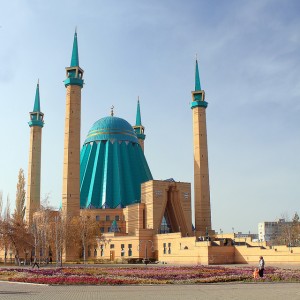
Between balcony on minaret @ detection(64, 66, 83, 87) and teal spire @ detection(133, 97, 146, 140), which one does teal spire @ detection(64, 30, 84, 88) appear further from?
teal spire @ detection(133, 97, 146, 140)

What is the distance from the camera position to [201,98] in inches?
2395

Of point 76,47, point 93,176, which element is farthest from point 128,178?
point 76,47

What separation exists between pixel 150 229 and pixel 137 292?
3819cm

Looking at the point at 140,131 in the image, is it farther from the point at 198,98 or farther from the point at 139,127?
the point at 198,98

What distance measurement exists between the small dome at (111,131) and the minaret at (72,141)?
572 inches

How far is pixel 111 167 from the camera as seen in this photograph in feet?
219

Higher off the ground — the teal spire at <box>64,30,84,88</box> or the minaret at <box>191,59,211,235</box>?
the teal spire at <box>64,30,84,88</box>

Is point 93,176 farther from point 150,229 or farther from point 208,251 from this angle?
point 208,251

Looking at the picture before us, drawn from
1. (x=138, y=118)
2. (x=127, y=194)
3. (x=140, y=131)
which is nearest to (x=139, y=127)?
(x=140, y=131)

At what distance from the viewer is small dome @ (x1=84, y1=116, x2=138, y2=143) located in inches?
2751

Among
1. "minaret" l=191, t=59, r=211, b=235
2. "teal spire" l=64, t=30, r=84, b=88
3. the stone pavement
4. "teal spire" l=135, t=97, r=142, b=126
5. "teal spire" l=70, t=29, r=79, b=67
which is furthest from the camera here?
"teal spire" l=135, t=97, r=142, b=126

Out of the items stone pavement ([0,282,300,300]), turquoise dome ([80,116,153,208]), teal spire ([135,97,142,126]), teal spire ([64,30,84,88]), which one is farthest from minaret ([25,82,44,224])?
stone pavement ([0,282,300,300])

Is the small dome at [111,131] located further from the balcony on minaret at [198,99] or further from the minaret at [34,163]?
the balcony on minaret at [198,99]

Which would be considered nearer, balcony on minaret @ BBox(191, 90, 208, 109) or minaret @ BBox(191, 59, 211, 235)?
minaret @ BBox(191, 59, 211, 235)
